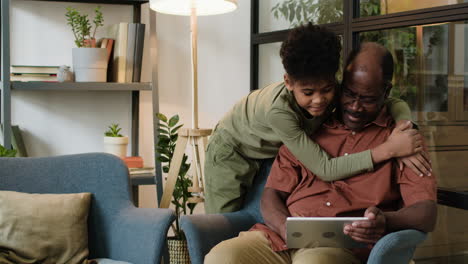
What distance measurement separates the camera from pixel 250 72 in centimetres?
414

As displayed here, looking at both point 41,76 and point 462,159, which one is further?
point 41,76

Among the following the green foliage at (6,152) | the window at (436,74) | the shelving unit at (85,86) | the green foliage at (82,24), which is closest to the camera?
the window at (436,74)

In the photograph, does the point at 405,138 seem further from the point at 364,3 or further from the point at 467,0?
the point at 364,3

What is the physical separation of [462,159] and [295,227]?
1016mm

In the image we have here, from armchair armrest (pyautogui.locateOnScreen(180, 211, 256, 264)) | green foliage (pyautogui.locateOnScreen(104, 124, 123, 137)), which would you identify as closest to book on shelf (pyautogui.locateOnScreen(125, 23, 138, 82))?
green foliage (pyautogui.locateOnScreen(104, 124, 123, 137))

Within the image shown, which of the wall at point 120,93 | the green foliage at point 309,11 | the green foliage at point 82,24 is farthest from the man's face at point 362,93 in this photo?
the wall at point 120,93

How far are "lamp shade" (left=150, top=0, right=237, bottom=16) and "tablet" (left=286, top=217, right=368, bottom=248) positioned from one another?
163 centimetres

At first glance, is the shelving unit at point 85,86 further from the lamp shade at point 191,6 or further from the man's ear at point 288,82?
the man's ear at point 288,82

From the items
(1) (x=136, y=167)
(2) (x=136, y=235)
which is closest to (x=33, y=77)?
(1) (x=136, y=167)

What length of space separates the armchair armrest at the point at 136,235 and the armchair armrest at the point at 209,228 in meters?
0.08

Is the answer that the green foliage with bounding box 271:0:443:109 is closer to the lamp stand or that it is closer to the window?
the window

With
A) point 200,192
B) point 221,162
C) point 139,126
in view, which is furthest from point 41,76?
point 221,162

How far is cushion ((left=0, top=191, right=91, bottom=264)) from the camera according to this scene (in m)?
2.25

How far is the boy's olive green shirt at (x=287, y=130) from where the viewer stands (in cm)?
206
